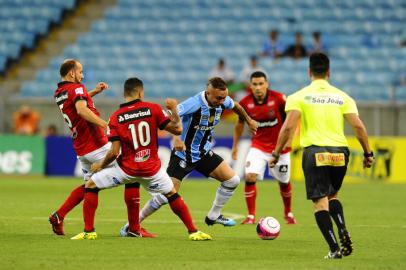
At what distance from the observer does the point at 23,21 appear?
99.8 ft

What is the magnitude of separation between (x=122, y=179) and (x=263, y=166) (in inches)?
161

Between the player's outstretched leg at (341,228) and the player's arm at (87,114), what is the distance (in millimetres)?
2843

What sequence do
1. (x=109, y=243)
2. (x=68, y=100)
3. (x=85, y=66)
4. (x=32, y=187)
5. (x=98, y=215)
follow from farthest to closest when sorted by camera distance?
(x=85, y=66)
(x=32, y=187)
(x=98, y=215)
(x=68, y=100)
(x=109, y=243)

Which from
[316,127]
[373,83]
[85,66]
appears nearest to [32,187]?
[85,66]

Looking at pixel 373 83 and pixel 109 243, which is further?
pixel 373 83

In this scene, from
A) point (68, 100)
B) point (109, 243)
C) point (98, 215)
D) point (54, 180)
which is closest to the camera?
point (109, 243)

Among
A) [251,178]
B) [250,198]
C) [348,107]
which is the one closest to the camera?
[348,107]

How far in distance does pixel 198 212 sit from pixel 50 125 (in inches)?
419

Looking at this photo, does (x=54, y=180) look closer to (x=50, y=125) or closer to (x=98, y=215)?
(x=50, y=125)

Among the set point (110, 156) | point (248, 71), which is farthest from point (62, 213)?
point (248, 71)

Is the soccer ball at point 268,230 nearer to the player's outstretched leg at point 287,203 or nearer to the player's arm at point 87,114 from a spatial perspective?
the player's arm at point 87,114

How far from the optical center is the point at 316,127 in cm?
964

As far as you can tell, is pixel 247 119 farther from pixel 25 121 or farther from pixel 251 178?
pixel 25 121

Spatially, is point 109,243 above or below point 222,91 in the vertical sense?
below
